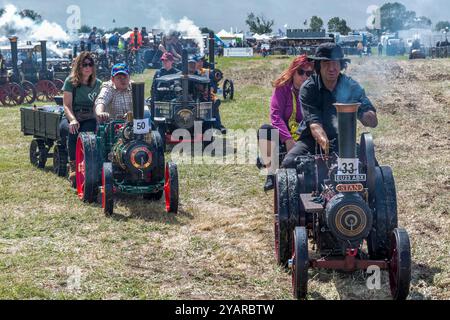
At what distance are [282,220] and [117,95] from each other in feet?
10.5

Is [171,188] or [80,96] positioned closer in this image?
[171,188]

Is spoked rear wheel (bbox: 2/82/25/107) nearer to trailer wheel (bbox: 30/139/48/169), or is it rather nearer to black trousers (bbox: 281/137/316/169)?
trailer wheel (bbox: 30/139/48/169)

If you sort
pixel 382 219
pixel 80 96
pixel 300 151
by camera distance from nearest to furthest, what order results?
pixel 382 219 → pixel 300 151 → pixel 80 96

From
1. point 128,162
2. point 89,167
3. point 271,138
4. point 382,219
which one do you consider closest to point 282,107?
point 271,138

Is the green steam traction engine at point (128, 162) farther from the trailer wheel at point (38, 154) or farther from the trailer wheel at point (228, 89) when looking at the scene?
the trailer wheel at point (228, 89)

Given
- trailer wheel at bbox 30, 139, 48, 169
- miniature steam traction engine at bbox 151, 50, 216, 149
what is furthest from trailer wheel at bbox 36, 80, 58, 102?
trailer wheel at bbox 30, 139, 48, 169

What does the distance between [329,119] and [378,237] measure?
1008 mm

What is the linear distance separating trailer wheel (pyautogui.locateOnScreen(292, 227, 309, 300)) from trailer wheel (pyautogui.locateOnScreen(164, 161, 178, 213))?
7.98 ft

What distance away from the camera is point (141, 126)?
6621mm

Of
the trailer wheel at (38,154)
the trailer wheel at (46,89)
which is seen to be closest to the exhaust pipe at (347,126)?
the trailer wheel at (38,154)

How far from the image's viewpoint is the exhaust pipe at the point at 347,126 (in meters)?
4.07

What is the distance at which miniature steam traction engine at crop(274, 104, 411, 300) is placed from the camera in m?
4.19

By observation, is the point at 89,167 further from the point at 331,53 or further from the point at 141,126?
the point at 331,53
